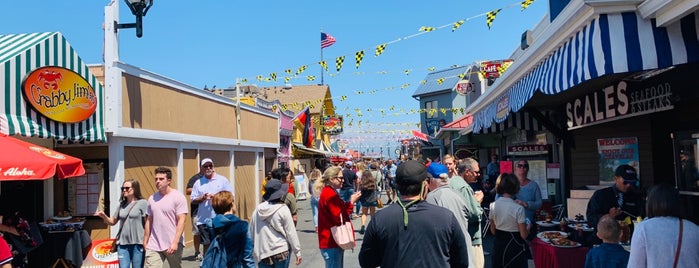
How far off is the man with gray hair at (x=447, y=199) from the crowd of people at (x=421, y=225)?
10 millimetres

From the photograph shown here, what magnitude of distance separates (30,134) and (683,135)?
26.3ft

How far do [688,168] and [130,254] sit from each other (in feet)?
22.1

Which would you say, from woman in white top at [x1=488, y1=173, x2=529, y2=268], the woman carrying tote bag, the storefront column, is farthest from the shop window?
woman in white top at [x1=488, y1=173, x2=529, y2=268]

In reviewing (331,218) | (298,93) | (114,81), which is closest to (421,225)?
(331,218)

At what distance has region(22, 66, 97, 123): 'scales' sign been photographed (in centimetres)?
649

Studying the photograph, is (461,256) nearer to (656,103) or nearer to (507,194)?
(507,194)

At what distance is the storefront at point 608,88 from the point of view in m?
3.73

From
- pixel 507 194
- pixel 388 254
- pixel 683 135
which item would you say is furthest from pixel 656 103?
pixel 388 254

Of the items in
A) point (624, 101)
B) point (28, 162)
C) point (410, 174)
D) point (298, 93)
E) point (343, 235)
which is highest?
point (298, 93)

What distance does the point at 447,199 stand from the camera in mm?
4926

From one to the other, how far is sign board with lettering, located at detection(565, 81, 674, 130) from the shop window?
7540 millimetres

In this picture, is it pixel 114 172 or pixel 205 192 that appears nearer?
pixel 114 172

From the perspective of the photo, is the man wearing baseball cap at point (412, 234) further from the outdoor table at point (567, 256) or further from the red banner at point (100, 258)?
the red banner at point (100, 258)

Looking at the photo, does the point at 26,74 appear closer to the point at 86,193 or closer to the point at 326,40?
the point at 86,193
